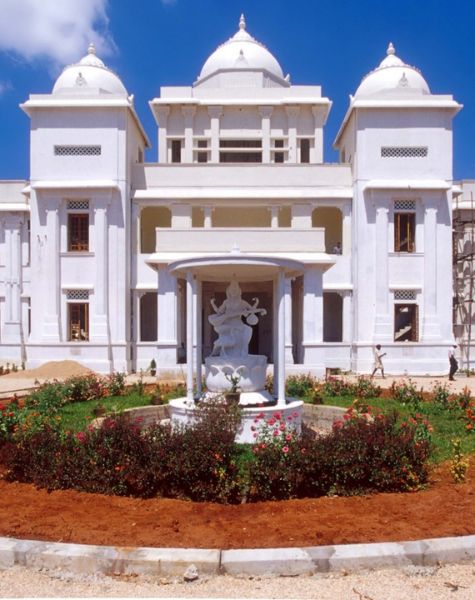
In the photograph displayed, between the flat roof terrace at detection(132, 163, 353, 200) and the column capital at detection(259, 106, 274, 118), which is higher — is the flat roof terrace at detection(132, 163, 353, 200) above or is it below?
below

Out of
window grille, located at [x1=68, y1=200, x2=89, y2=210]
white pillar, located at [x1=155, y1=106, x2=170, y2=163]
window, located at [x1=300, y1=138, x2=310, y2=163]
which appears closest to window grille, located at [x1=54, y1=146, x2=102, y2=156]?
window grille, located at [x1=68, y1=200, x2=89, y2=210]

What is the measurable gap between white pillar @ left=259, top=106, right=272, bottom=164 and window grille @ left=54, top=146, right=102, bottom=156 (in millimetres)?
7591

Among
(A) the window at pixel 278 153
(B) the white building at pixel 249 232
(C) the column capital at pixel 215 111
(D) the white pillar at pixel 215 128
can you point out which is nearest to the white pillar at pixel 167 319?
(B) the white building at pixel 249 232

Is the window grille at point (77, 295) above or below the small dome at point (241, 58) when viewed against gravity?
below

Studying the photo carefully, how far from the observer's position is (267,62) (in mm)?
27000

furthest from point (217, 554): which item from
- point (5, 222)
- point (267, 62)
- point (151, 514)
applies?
point (267, 62)

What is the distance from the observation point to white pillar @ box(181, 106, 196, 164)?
81.1 feet

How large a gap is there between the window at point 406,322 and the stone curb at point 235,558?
1752 centimetres

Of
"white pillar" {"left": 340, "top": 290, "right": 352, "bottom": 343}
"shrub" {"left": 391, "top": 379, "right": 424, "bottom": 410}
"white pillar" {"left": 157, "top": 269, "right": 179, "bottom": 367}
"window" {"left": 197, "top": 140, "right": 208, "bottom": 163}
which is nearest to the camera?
"shrub" {"left": 391, "top": 379, "right": 424, "bottom": 410}

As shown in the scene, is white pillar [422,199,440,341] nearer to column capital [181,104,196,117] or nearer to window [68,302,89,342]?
column capital [181,104,196,117]

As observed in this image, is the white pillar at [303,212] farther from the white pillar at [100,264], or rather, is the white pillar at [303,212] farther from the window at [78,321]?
the window at [78,321]

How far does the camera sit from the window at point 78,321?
2075 centimetres

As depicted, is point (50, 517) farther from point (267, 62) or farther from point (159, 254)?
point (267, 62)

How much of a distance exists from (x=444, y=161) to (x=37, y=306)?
16608 millimetres
